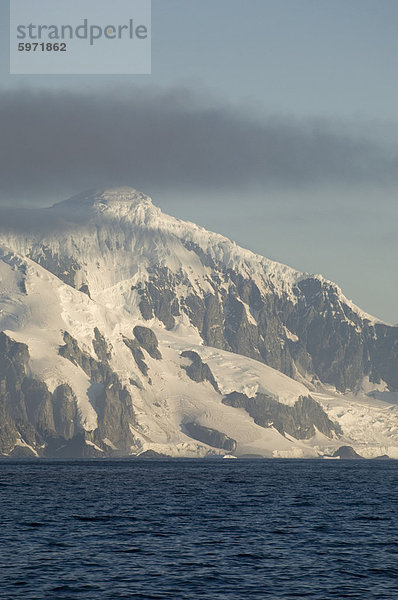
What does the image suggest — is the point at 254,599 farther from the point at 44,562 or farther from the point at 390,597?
the point at 44,562

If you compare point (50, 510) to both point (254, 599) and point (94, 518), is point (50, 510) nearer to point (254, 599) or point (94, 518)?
point (94, 518)

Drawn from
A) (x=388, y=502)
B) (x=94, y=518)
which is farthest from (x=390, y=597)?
(x=388, y=502)

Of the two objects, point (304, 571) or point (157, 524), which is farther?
point (157, 524)

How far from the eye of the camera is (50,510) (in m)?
165

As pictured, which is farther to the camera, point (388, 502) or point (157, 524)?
point (388, 502)

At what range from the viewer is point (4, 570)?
337 ft

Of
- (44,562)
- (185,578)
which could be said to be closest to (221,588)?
(185,578)

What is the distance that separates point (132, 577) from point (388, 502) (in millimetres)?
107241

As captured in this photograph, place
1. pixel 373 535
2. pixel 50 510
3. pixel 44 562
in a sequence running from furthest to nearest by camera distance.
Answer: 1. pixel 50 510
2. pixel 373 535
3. pixel 44 562

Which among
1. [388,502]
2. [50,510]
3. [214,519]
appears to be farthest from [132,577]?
[388,502]

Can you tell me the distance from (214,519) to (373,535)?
88.7 ft

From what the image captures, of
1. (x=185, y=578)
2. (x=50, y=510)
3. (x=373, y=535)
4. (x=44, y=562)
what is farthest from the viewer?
(x=50, y=510)

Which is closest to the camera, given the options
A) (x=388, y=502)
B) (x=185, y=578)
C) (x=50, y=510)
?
(x=185, y=578)

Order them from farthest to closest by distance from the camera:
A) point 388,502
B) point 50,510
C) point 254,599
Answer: point 388,502
point 50,510
point 254,599
